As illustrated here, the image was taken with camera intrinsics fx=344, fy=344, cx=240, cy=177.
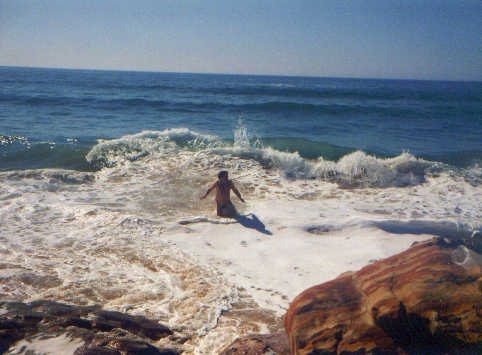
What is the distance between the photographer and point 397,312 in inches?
94.3

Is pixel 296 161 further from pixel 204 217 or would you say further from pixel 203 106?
pixel 203 106

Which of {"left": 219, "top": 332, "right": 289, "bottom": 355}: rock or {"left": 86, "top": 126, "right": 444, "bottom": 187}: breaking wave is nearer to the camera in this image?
{"left": 219, "top": 332, "right": 289, "bottom": 355}: rock

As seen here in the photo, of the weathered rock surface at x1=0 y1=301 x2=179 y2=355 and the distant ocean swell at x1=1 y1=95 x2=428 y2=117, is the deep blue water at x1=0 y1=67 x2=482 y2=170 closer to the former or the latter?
the distant ocean swell at x1=1 y1=95 x2=428 y2=117

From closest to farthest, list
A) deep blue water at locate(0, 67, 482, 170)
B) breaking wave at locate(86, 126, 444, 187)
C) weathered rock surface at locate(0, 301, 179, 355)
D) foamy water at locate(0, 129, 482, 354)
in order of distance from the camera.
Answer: weathered rock surface at locate(0, 301, 179, 355) < foamy water at locate(0, 129, 482, 354) < breaking wave at locate(86, 126, 444, 187) < deep blue water at locate(0, 67, 482, 170)

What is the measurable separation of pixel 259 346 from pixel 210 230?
3.26m

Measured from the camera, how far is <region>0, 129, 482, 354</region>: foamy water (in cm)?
366

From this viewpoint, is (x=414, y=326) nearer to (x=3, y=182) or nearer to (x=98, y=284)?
(x=98, y=284)

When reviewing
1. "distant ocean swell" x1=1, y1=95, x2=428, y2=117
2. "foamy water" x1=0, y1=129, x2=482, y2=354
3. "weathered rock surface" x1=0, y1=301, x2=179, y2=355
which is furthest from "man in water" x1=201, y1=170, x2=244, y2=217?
"distant ocean swell" x1=1, y1=95, x2=428, y2=117

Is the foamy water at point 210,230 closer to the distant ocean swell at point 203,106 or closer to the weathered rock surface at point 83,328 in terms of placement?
the weathered rock surface at point 83,328

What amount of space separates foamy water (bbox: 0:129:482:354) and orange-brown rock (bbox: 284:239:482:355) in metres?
0.69

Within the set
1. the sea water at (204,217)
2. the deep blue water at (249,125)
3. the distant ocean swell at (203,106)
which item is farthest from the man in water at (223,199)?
the distant ocean swell at (203,106)

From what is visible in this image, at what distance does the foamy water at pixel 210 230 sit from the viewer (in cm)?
366

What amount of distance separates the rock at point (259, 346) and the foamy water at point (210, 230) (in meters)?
0.29

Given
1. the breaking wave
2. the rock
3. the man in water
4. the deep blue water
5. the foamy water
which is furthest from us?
the deep blue water
